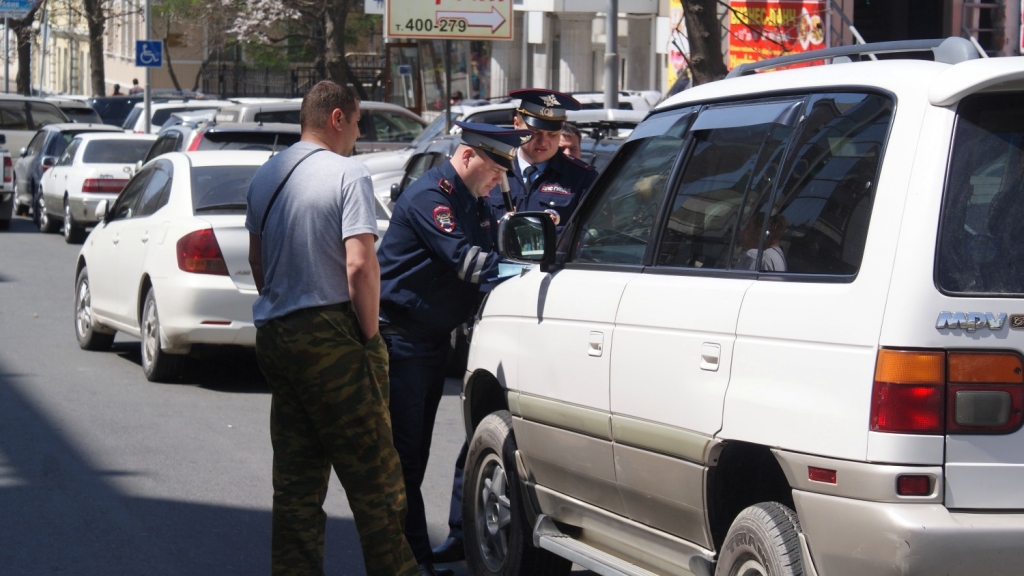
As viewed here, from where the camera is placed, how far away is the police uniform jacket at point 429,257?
221 inches

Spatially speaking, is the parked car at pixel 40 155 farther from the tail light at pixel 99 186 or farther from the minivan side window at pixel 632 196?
the minivan side window at pixel 632 196

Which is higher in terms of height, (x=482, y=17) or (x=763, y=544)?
(x=482, y=17)

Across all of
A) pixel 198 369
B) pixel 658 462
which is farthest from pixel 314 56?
pixel 658 462

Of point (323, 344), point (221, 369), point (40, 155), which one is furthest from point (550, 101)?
point (40, 155)

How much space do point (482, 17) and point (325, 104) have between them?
16330mm

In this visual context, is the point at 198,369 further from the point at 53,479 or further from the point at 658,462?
the point at 658,462

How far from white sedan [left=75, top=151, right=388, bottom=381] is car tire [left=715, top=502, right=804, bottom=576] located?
6.46 meters

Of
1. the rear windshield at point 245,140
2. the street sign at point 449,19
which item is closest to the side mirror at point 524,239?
the rear windshield at point 245,140

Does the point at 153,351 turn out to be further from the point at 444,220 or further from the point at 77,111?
the point at 77,111

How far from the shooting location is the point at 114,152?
22266 millimetres

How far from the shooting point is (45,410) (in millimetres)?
9375

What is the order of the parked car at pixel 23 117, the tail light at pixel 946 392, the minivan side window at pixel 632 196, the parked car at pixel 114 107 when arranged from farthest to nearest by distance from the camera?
1. the parked car at pixel 114 107
2. the parked car at pixel 23 117
3. the minivan side window at pixel 632 196
4. the tail light at pixel 946 392

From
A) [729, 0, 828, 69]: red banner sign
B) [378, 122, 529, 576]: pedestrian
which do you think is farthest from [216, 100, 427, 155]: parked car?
[378, 122, 529, 576]: pedestrian

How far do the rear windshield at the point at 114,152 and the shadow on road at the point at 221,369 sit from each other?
10236 millimetres
